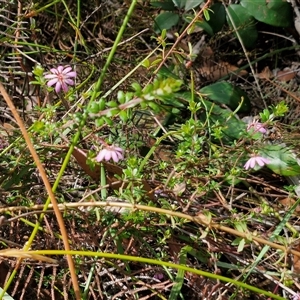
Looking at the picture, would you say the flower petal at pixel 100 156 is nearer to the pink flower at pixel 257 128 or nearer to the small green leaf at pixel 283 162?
the pink flower at pixel 257 128

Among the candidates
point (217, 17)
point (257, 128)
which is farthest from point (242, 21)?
point (257, 128)

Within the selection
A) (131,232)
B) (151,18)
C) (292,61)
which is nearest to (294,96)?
(292,61)

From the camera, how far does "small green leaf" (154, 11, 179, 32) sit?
1553 millimetres

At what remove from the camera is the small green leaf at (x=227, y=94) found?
4.76ft

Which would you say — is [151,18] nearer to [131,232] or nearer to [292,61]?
[292,61]

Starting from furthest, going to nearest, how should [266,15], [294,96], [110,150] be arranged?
[266,15], [294,96], [110,150]

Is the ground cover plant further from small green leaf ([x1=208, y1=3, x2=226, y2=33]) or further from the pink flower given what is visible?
small green leaf ([x1=208, y1=3, x2=226, y2=33])

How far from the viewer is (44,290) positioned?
958 millimetres

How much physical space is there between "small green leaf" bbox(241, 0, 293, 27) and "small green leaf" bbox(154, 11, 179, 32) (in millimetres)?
216

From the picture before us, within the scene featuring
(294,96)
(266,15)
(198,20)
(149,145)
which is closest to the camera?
(198,20)

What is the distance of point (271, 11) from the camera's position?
1.63 meters

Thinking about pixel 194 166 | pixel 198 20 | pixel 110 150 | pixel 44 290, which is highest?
pixel 198 20

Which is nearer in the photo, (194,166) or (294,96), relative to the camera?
(194,166)

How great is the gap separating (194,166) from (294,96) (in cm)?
66
